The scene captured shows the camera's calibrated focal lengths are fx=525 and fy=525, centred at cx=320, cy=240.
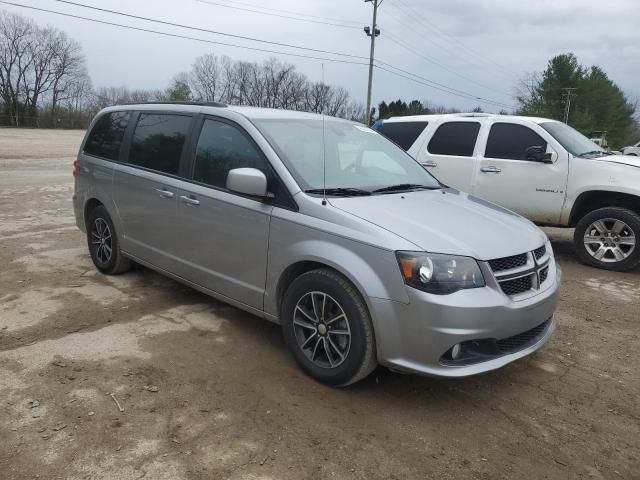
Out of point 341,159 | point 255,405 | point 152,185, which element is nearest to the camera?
point 255,405

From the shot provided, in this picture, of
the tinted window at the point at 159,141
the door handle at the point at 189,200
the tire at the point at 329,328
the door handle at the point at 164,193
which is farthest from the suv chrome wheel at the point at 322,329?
the tinted window at the point at 159,141

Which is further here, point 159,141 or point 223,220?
point 159,141

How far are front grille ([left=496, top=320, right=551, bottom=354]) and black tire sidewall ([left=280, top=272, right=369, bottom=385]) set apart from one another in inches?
33.2

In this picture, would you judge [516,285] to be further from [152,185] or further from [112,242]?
[112,242]

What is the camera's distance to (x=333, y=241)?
3.28 m

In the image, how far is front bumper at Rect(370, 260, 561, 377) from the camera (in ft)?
9.60

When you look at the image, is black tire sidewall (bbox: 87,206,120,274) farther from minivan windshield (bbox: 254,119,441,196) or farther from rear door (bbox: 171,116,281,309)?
minivan windshield (bbox: 254,119,441,196)

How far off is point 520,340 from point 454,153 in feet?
15.3

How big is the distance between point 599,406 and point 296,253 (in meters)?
2.17

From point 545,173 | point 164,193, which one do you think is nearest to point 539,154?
point 545,173

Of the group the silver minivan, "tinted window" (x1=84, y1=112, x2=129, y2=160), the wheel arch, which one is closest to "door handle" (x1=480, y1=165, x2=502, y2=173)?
the wheel arch

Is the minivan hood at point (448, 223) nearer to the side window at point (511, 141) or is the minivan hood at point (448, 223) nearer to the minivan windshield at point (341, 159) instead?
the minivan windshield at point (341, 159)

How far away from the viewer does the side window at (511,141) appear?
704 centimetres

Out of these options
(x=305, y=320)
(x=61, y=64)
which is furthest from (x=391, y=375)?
(x=61, y=64)
